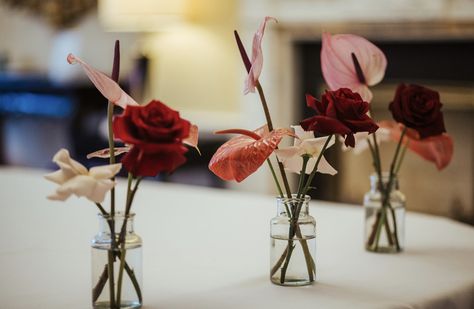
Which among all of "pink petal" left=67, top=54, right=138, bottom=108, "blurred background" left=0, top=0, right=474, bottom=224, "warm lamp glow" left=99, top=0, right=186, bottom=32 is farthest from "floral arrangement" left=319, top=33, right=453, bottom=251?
"warm lamp glow" left=99, top=0, right=186, bottom=32

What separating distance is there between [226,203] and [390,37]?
2109mm

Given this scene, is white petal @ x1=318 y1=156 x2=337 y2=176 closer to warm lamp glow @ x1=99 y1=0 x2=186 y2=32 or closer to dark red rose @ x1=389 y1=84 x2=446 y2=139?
dark red rose @ x1=389 y1=84 x2=446 y2=139

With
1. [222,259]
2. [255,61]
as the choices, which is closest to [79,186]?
[255,61]

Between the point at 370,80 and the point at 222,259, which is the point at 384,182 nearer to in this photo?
the point at 370,80

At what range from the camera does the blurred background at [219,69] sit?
3691 millimetres

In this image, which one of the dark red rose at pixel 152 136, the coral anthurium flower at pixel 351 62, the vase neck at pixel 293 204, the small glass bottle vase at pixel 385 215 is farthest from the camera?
the small glass bottle vase at pixel 385 215

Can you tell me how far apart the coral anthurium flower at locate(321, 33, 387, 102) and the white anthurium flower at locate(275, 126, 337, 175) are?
0.16 metres

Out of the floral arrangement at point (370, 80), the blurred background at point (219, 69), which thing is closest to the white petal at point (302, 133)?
the floral arrangement at point (370, 80)

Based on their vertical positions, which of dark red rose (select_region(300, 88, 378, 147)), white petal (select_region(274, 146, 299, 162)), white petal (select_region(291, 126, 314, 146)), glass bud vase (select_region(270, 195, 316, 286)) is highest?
dark red rose (select_region(300, 88, 378, 147))

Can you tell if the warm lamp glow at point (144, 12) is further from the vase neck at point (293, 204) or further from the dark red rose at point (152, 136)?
the dark red rose at point (152, 136)

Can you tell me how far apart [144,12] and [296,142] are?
3128mm

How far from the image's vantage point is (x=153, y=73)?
4598 millimetres

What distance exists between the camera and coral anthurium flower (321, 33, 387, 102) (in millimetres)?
1246

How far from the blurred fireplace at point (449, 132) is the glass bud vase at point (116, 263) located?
9.29 feet
